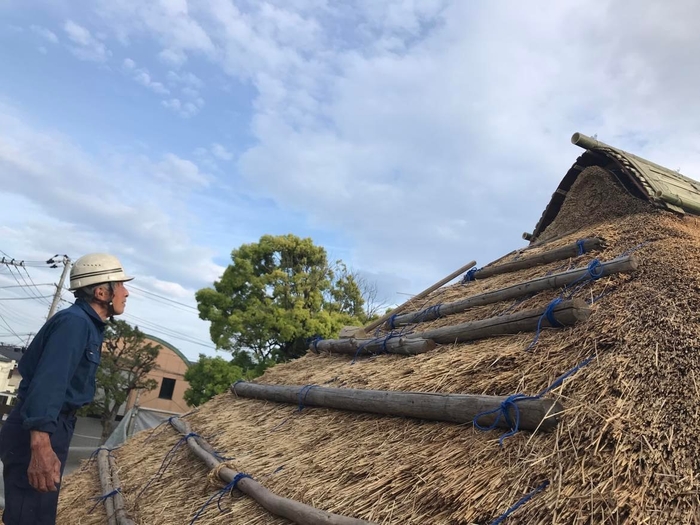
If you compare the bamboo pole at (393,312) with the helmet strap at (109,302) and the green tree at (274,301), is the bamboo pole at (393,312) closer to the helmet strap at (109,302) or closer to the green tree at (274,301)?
the helmet strap at (109,302)

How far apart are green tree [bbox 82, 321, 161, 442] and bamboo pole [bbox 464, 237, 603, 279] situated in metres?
15.8

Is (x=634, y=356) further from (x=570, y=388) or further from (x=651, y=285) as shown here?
(x=651, y=285)

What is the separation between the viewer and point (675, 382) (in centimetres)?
215

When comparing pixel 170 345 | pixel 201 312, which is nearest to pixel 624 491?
pixel 201 312

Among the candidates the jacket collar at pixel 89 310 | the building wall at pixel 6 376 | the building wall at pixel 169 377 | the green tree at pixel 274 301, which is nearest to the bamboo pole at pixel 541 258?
the jacket collar at pixel 89 310

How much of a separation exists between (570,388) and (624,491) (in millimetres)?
531

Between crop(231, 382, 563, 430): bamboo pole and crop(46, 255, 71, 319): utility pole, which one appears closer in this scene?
crop(231, 382, 563, 430): bamboo pole

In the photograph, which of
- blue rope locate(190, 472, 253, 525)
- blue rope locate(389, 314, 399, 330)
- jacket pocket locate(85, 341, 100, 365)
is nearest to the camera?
jacket pocket locate(85, 341, 100, 365)

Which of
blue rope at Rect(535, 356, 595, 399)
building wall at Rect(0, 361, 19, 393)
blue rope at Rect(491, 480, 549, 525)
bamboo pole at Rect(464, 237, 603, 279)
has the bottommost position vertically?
building wall at Rect(0, 361, 19, 393)

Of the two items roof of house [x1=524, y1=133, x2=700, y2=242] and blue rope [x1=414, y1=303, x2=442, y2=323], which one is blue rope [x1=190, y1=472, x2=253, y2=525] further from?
roof of house [x1=524, y1=133, x2=700, y2=242]

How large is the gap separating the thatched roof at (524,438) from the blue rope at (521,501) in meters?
0.02

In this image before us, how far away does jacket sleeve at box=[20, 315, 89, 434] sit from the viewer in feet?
7.24

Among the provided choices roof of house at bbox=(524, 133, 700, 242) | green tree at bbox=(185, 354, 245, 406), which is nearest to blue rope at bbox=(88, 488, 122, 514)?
roof of house at bbox=(524, 133, 700, 242)

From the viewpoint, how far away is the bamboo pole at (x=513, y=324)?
279cm
